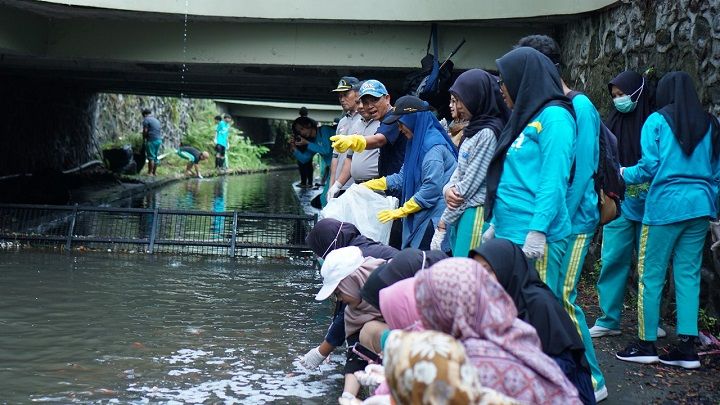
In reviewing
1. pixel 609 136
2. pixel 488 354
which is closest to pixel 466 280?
pixel 488 354

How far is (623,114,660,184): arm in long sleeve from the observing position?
560 centimetres

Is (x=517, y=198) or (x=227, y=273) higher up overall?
(x=517, y=198)

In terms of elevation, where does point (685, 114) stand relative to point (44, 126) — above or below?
below

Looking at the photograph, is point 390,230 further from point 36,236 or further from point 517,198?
point 36,236

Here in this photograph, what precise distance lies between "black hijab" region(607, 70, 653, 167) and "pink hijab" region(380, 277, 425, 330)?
3.06m

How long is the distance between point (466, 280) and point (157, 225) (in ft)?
30.5

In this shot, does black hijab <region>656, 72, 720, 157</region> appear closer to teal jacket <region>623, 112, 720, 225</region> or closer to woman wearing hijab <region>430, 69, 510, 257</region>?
teal jacket <region>623, 112, 720, 225</region>

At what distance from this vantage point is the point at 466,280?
2.93m

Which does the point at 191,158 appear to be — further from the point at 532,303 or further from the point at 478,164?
the point at 532,303

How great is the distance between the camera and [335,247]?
6.04 metres

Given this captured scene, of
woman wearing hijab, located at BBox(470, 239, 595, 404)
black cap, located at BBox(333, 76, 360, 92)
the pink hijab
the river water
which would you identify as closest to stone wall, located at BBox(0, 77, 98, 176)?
the river water


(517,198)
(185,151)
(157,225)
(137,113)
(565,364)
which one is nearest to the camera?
(565,364)

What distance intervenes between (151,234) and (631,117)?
276 inches

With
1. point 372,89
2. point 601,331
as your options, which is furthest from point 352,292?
point 372,89
